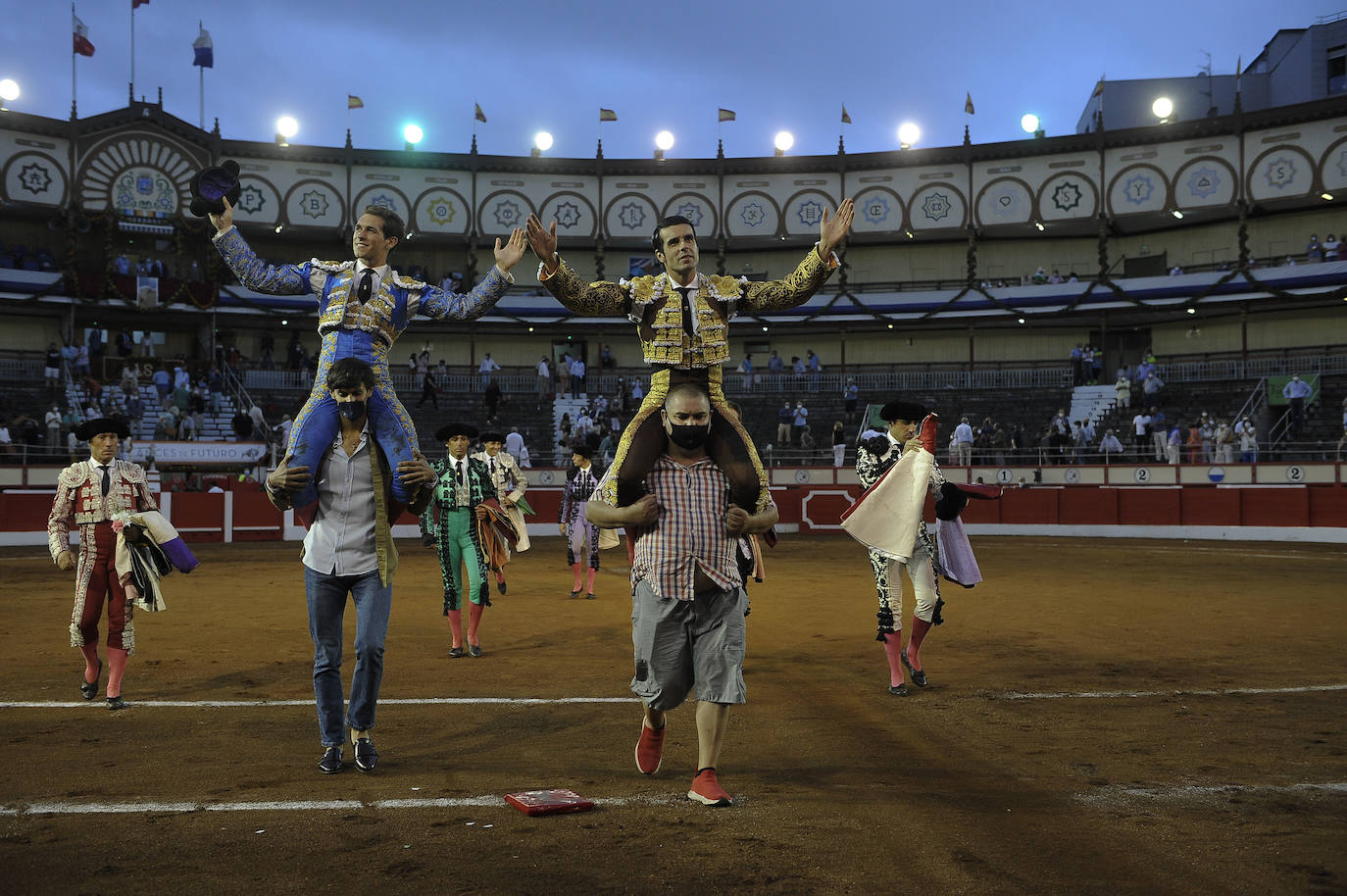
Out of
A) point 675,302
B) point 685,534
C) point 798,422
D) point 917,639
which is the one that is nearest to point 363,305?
point 675,302

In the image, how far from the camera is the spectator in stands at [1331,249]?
3206cm

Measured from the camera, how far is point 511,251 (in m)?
5.23

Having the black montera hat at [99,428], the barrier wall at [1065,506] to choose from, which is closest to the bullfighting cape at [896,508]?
the black montera hat at [99,428]

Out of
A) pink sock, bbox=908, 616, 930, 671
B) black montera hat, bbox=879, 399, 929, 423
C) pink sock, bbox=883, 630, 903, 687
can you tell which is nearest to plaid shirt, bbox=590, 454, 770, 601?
pink sock, bbox=883, 630, 903, 687

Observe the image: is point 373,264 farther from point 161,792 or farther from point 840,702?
point 840,702

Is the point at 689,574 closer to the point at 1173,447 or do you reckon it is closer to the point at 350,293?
the point at 350,293

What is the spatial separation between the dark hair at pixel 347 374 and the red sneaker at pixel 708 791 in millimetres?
2274

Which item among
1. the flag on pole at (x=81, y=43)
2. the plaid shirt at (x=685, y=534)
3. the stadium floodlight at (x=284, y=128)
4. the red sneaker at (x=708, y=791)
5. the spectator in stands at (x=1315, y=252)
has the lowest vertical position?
the red sneaker at (x=708, y=791)

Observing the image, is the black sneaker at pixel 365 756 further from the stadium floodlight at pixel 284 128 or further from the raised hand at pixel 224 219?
the stadium floodlight at pixel 284 128

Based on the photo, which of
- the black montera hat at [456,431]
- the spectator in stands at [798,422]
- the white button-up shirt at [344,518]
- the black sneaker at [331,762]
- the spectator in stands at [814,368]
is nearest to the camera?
the black sneaker at [331,762]

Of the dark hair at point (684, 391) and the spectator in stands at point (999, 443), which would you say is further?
the spectator in stands at point (999, 443)

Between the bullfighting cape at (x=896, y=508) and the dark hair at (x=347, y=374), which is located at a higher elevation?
the dark hair at (x=347, y=374)

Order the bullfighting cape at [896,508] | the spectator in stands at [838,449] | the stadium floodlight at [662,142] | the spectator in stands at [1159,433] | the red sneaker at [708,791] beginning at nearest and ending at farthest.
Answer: the red sneaker at [708,791], the bullfighting cape at [896,508], the spectator in stands at [1159,433], the spectator in stands at [838,449], the stadium floodlight at [662,142]

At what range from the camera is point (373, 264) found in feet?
17.6
